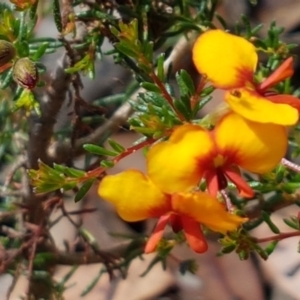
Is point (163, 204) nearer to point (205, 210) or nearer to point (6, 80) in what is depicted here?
point (205, 210)

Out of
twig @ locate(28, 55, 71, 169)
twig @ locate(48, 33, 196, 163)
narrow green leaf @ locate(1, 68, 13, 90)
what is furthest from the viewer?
twig @ locate(48, 33, 196, 163)

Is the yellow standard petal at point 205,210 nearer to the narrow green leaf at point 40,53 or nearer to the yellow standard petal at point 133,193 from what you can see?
the yellow standard petal at point 133,193

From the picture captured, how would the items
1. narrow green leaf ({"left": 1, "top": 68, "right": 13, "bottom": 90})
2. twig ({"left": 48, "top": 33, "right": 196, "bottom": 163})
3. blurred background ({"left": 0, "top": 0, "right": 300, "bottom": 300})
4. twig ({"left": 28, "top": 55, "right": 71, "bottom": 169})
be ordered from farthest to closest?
blurred background ({"left": 0, "top": 0, "right": 300, "bottom": 300}) → twig ({"left": 48, "top": 33, "right": 196, "bottom": 163}) → twig ({"left": 28, "top": 55, "right": 71, "bottom": 169}) → narrow green leaf ({"left": 1, "top": 68, "right": 13, "bottom": 90})

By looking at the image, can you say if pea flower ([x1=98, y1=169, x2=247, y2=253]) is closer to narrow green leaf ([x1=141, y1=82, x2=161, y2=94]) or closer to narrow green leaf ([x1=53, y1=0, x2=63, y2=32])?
narrow green leaf ([x1=141, y1=82, x2=161, y2=94])

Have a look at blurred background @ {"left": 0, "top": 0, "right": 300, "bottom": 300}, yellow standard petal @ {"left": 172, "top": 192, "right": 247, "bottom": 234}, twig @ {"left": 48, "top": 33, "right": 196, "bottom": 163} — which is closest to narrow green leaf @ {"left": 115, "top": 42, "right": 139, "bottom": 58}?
yellow standard petal @ {"left": 172, "top": 192, "right": 247, "bottom": 234}

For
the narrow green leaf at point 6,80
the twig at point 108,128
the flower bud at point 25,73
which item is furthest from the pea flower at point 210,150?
the twig at point 108,128

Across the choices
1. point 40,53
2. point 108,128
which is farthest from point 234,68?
point 108,128
